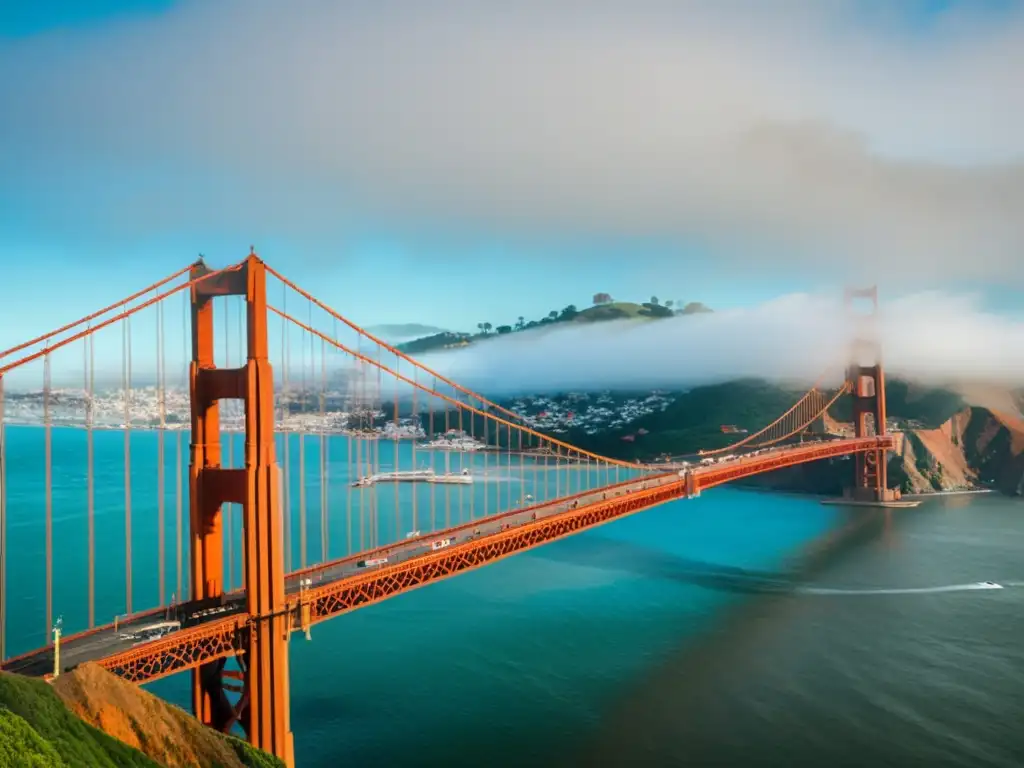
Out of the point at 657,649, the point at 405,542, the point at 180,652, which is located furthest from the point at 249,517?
the point at 657,649

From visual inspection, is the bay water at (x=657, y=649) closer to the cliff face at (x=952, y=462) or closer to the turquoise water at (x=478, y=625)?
the turquoise water at (x=478, y=625)

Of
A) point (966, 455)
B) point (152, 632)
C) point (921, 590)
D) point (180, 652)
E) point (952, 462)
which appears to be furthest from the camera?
point (966, 455)

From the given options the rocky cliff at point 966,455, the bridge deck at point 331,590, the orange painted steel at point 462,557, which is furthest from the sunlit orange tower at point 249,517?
the rocky cliff at point 966,455

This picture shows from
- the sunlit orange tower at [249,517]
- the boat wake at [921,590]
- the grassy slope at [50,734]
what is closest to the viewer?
the grassy slope at [50,734]

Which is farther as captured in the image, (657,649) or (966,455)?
(966,455)

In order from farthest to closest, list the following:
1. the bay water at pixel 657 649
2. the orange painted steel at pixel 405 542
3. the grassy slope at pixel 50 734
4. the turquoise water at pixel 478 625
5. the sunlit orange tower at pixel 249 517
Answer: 1. the orange painted steel at pixel 405 542
2. the turquoise water at pixel 478 625
3. the bay water at pixel 657 649
4. the sunlit orange tower at pixel 249 517
5. the grassy slope at pixel 50 734

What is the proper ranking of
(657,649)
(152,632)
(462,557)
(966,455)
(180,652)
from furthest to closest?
(966,455)
(657,649)
(462,557)
(152,632)
(180,652)

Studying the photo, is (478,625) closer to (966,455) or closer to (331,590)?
(331,590)

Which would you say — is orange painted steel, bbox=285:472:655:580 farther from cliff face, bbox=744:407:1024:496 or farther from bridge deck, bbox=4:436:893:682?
cliff face, bbox=744:407:1024:496
